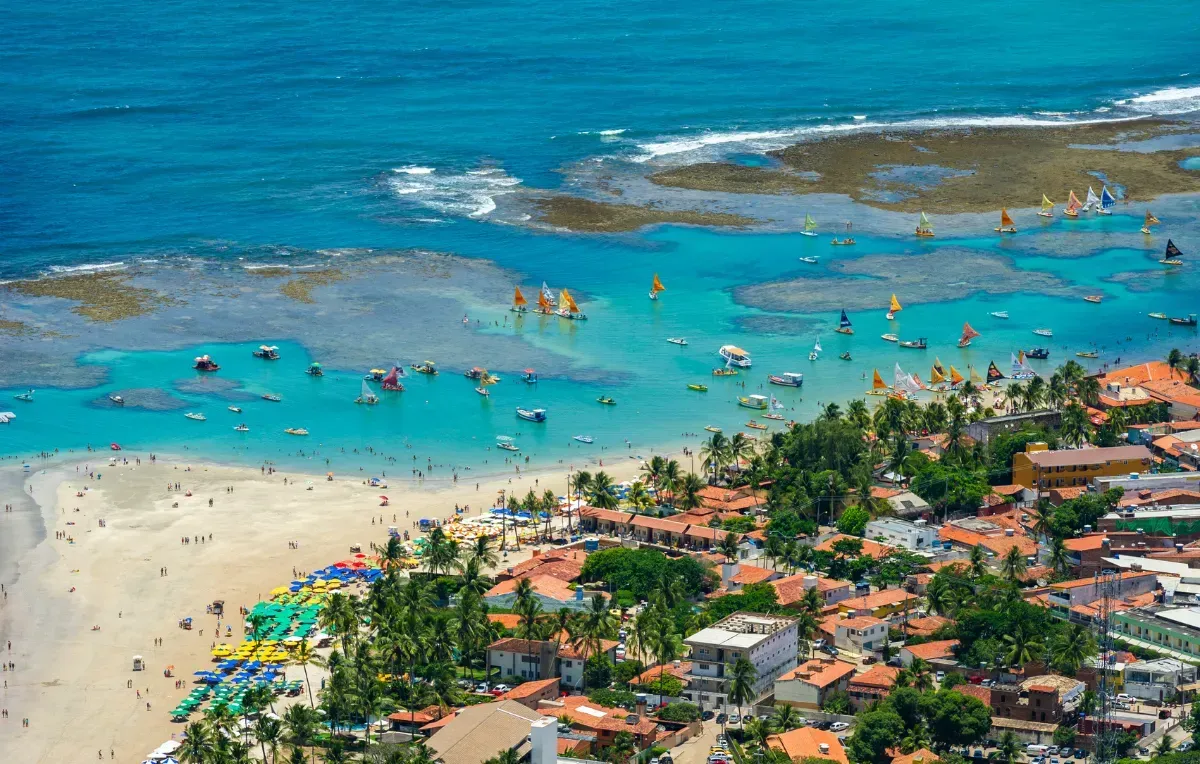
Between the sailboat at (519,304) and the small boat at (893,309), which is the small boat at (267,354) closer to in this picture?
the sailboat at (519,304)

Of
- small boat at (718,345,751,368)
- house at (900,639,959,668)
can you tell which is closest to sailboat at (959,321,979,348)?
small boat at (718,345,751,368)

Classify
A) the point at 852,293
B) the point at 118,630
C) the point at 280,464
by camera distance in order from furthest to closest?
the point at 852,293
the point at 280,464
the point at 118,630

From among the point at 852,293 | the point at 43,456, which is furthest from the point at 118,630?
the point at 852,293

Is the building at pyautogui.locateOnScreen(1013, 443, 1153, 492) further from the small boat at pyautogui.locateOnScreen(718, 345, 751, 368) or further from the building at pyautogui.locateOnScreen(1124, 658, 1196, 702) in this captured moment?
the small boat at pyautogui.locateOnScreen(718, 345, 751, 368)

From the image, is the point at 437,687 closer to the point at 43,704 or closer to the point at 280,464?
the point at 43,704

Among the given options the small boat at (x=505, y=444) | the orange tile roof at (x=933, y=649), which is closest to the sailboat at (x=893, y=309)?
the small boat at (x=505, y=444)
